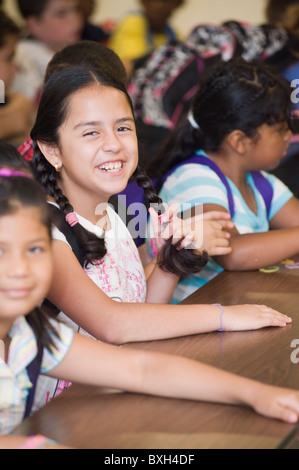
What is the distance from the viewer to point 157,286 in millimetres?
1562

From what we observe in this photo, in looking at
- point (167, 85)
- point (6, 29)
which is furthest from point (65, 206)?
point (6, 29)

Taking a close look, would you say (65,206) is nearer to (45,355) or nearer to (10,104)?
(45,355)

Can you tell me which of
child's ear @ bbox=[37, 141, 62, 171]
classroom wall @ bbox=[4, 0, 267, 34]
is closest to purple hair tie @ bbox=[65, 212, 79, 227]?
child's ear @ bbox=[37, 141, 62, 171]

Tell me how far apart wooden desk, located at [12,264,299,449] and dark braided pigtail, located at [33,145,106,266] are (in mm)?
246

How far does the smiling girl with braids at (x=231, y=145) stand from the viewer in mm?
1836

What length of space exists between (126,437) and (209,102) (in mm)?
1195

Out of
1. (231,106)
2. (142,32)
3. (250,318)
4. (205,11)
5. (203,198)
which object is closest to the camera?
(250,318)

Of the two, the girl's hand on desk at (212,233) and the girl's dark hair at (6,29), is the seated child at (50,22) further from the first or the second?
the girl's hand on desk at (212,233)

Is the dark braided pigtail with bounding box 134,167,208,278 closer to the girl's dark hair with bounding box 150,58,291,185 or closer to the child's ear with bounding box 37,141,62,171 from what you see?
the child's ear with bounding box 37,141,62,171

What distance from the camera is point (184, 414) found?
975mm

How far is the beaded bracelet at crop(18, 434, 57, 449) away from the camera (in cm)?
88

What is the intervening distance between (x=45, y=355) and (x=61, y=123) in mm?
551

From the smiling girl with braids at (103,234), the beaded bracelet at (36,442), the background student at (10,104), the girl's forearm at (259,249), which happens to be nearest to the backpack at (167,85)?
the background student at (10,104)
